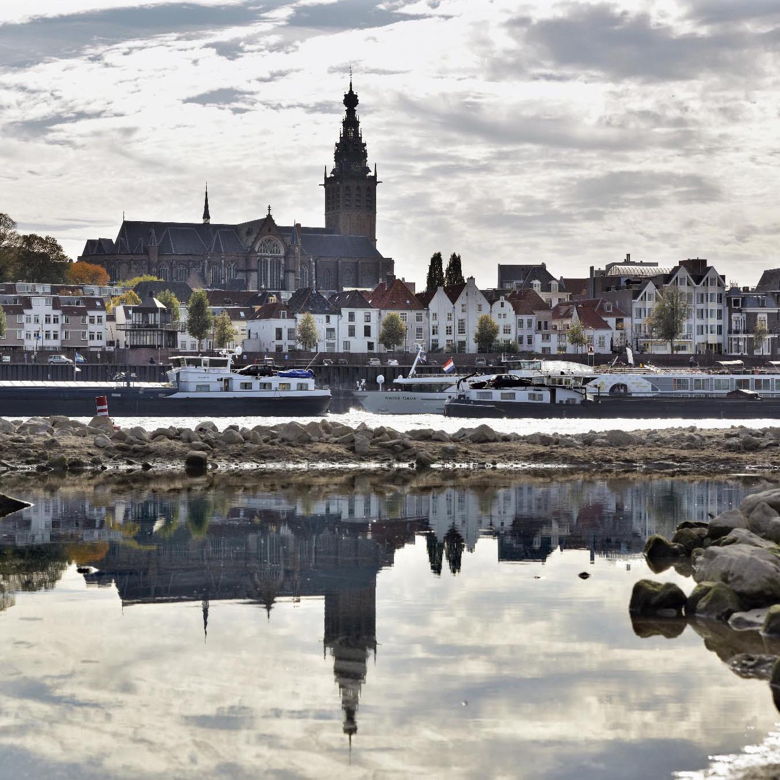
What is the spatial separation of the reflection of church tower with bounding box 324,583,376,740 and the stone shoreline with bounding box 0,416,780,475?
20831 mm

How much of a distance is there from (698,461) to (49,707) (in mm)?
32313

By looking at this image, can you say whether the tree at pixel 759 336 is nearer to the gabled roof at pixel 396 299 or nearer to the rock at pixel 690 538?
the gabled roof at pixel 396 299

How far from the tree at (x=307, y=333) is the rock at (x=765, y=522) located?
10024cm

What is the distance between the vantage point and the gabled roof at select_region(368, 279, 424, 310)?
130 m

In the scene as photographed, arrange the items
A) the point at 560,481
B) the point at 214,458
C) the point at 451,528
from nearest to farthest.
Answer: the point at 451,528
the point at 560,481
the point at 214,458

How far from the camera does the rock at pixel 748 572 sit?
18.6 metres

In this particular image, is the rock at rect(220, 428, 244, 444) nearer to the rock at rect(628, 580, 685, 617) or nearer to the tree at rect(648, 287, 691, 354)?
the rock at rect(628, 580, 685, 617)

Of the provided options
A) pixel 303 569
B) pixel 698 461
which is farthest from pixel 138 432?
pixel 303 569

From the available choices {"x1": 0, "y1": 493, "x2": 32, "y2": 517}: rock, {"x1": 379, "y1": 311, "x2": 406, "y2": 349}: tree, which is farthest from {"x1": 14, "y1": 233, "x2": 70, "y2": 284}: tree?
{"x1": 0, "y1": 493, "x2": 32, "y2": 517}: rock

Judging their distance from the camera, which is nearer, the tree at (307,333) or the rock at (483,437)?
the rock at (483,437)

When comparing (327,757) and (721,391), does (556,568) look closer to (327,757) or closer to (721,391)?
(327,757)

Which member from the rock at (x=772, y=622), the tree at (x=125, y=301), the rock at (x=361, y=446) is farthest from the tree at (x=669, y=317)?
the rock at (x=772, y=622)

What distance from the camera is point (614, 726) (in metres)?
14.0

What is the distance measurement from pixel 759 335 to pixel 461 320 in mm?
29428
